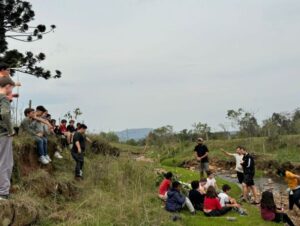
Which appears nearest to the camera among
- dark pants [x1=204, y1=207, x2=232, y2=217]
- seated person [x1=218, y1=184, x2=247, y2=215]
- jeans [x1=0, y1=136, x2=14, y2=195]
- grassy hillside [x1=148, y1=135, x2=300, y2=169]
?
jeans [x1=0, y1=136, x2=14, y2=195]

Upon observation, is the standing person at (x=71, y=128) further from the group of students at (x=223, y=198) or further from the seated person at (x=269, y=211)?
the seated person at (x=269, y=211)

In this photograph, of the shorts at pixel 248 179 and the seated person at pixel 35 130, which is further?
the shorts at pixel 248 179

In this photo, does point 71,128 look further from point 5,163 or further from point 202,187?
point 5,163

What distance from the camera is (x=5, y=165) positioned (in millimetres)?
7266

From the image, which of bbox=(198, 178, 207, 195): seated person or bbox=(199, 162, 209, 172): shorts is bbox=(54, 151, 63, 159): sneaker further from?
bbox=(199, 162, 209, 172): shorts

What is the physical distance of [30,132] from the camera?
10.9 m

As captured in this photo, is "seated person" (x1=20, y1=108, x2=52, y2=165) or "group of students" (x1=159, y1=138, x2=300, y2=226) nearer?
"seated person" (x1=20, y1=108, x2=52, y2=165)

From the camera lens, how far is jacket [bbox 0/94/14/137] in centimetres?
704

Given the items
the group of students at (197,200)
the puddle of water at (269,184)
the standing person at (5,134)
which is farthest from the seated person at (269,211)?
the standing person at (5,134)

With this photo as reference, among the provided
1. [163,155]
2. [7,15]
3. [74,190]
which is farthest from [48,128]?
[163,155]

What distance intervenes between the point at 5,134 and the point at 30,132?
12.0 feet

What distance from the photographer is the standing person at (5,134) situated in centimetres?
707

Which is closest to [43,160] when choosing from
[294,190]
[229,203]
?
[229,203]

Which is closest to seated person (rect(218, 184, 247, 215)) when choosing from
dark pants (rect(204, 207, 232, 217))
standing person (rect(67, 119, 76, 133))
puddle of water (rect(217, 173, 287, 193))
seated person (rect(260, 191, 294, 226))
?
dark pants (rect(204, 207, 232, 217))
